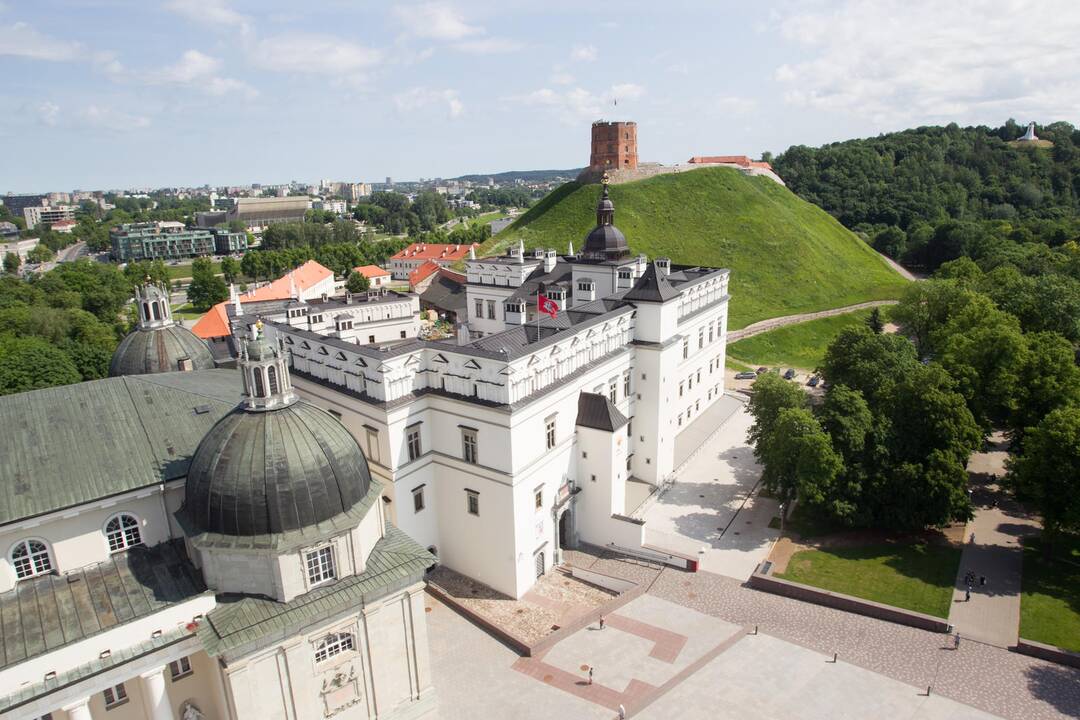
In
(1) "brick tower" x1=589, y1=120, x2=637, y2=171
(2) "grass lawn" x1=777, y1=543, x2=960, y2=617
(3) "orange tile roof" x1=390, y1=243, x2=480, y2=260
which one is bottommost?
(2) "grass lawn" x1=777, y1=543, x2=960, y2=617

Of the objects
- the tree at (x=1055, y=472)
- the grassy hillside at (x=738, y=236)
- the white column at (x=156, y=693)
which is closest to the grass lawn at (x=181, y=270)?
the grassy hillside at (x=738, y=236)

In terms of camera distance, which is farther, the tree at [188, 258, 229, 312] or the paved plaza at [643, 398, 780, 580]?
the tree at [188, 258, 229, 312]

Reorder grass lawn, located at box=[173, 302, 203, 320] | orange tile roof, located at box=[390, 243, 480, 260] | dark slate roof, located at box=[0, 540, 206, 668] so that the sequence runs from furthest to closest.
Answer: orange tile roof, located at box=[390, 243, 480, 260]
grass lawn, located at box=[173, 302, 203, 320]
dark slate roof, located at box=[0, 540, 206, 668]

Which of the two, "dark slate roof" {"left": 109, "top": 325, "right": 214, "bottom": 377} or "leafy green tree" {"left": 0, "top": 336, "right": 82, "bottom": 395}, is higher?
"dark slate roof" {"left": 109, "top": 325, "right": 214, "bottom": 377}

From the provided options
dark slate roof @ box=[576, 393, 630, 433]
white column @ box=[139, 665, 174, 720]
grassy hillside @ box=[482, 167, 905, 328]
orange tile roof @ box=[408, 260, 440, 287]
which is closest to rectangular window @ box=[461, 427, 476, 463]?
dark slate roof @ box=[576, 393, 630, 433]

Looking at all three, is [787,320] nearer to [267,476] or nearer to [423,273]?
[423,273]

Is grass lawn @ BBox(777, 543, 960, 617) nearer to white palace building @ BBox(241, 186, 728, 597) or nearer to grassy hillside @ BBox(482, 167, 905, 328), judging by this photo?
white palace building @ BBox(241, 186, 728, 597)

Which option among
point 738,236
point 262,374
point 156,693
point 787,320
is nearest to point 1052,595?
point 262,374
